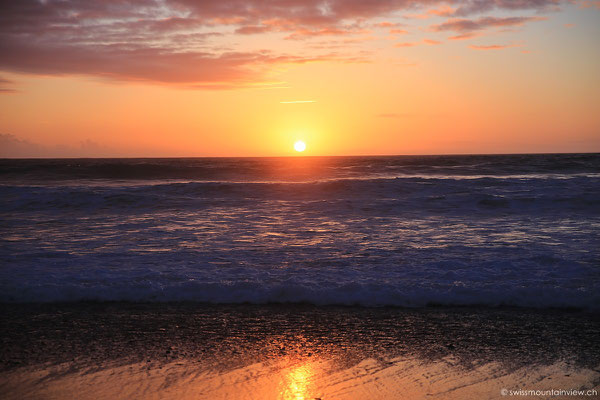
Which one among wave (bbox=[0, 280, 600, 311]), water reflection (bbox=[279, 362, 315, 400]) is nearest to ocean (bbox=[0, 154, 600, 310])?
wave (bbox=[0, 280, 600, 311])

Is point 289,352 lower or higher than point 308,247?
lower

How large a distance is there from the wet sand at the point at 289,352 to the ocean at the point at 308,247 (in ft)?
1.58

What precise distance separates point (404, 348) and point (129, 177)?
107 ft

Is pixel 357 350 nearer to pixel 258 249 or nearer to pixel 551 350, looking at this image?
pixel 551 350

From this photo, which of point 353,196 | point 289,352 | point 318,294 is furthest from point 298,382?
point 353,196

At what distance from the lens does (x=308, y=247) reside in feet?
33.9

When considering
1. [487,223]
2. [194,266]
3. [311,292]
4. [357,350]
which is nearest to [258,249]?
[194,266]

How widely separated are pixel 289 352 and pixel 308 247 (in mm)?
5244

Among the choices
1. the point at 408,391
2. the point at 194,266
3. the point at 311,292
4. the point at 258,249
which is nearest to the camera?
the point at 408,391

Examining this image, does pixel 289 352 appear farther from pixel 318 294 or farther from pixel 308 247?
pixel 308 247

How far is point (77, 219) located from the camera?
14.5 metres

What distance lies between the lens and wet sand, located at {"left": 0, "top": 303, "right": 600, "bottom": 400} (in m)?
4.33

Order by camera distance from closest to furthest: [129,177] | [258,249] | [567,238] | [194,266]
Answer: [194,266] → [258,249] → [567,238] → [129,177]

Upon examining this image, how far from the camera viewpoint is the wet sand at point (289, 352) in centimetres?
433
